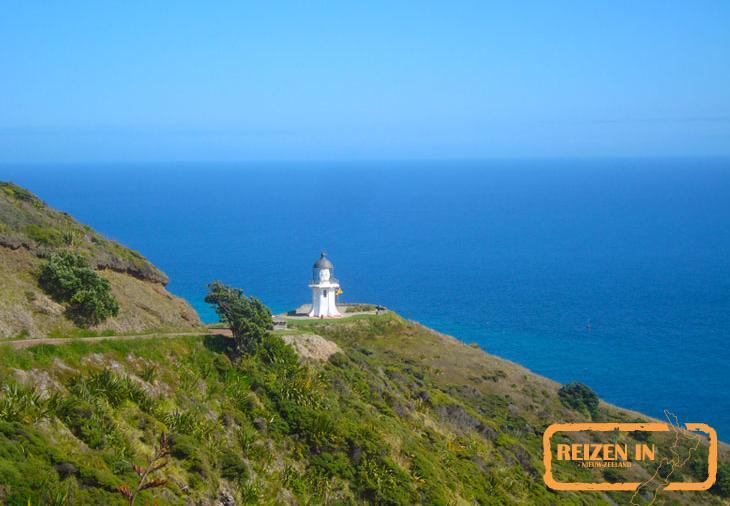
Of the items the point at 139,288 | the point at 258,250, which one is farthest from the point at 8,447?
the point at 258,250

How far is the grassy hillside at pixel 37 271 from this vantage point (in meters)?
32.5

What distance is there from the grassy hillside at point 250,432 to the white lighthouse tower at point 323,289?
18.1m

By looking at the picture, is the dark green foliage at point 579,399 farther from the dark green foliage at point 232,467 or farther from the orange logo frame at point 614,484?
the dark green foliage at point 232,467

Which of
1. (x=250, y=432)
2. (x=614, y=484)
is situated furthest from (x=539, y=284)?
(x=250, y=432)

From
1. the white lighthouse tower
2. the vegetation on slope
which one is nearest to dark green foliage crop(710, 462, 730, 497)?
the white lighthouse tower

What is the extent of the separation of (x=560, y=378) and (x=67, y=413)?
202 ft

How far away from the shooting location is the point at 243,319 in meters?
36.0

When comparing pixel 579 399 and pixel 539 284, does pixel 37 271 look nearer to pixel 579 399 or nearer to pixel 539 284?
pixel 579 399

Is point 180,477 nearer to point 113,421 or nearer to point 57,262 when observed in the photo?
point 113,421

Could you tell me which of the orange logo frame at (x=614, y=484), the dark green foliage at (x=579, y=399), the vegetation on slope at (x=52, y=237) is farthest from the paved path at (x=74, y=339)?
the dark green foliage at (x=579, y=399)

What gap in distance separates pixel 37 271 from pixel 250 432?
507 inches

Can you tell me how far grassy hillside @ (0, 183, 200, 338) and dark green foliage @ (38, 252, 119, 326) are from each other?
1.34 ft

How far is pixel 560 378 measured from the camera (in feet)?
259

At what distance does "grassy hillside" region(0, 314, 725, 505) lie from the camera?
2342 cm
